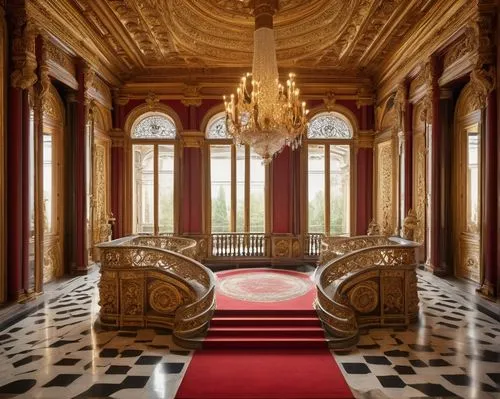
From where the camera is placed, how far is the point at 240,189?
9.56 m

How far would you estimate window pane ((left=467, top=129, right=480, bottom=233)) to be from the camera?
20.3 ft

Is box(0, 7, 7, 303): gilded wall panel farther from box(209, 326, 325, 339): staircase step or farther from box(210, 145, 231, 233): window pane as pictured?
box(210, 145, 231, 233): window pane

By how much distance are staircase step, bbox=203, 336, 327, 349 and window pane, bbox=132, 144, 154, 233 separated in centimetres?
597

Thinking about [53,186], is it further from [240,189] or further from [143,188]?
[240,189]

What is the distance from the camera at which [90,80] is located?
24.2 feet

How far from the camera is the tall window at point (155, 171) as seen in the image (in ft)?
30.9

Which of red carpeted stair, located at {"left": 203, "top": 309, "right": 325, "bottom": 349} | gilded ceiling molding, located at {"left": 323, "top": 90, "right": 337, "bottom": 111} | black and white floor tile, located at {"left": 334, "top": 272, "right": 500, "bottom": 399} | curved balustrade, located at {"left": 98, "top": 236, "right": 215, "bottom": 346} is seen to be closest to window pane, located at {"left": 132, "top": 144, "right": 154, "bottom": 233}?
gilded ceiling molding, located at {"left": 323, "top": 90, "right": 337, "bottom": 111}

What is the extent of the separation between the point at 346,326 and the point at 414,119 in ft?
17.7

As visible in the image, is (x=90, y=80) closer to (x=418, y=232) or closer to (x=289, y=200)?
(x=289, y=200)

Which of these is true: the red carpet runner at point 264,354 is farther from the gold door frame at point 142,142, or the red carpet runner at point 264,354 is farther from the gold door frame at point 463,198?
the gold door frame at point 142,142

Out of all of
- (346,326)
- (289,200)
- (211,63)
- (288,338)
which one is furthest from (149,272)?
(211,63)

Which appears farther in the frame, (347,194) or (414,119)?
(347,194)

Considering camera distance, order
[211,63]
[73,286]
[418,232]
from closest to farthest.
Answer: [73,286] < [418,232] < [211,63]

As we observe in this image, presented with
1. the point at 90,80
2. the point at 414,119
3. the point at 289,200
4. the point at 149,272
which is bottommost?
the point at 149,272
